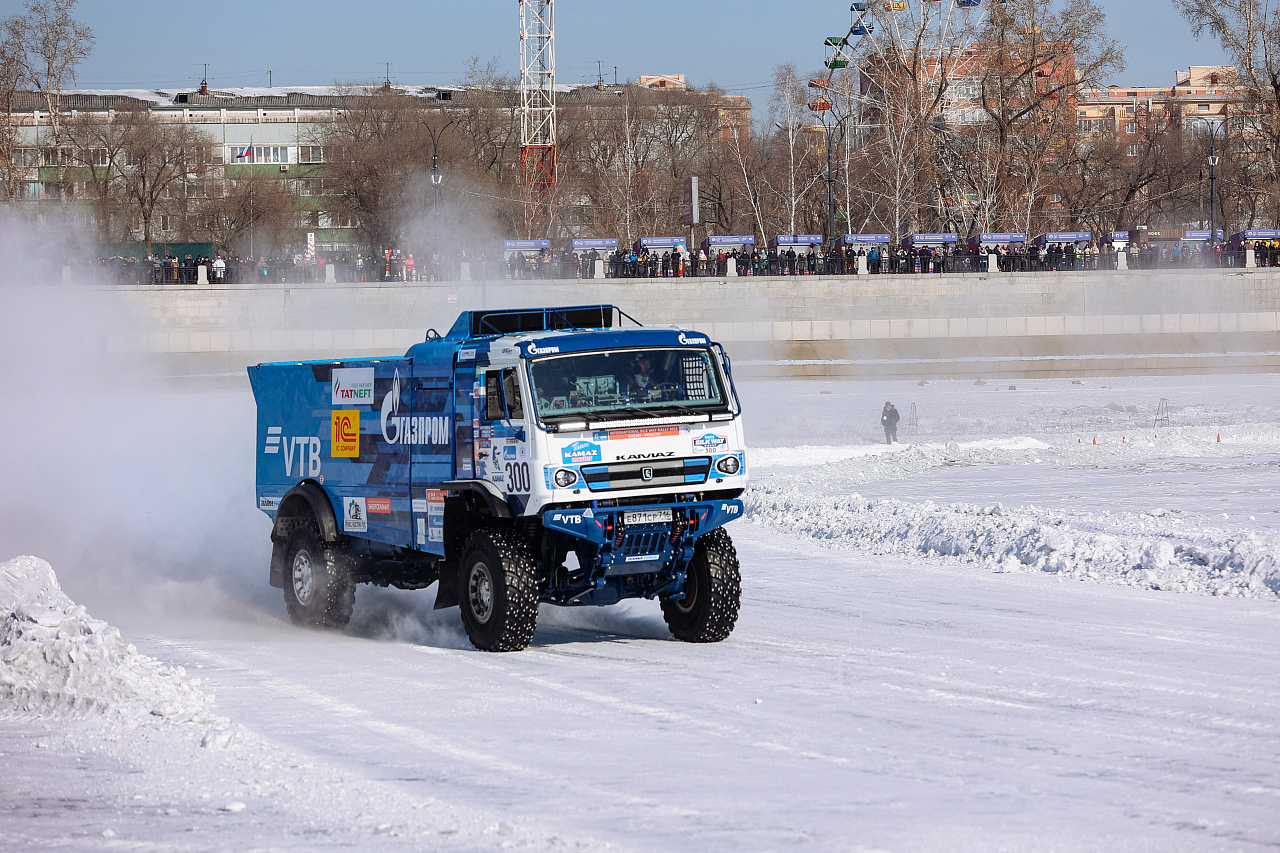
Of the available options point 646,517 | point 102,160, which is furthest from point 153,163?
point 646,517

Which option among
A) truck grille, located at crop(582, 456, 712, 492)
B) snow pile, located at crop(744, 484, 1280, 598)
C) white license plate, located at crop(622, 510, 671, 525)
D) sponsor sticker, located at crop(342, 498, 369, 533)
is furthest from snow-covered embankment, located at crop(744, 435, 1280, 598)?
sponsor sticker, located at crop(342, 498, 369, 533)

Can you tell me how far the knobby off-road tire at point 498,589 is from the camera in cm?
1041

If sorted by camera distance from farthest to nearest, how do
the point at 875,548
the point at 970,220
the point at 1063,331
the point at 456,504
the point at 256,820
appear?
the point at 970,220
the point at 1063,331
the point at 875,548
the point at 456,504
the point at 256,820

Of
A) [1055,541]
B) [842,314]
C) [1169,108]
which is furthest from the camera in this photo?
[1169,108]

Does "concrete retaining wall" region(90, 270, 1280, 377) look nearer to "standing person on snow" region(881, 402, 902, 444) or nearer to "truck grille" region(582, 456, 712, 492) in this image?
"standing person on snow" region(881, 402, 902, 444)

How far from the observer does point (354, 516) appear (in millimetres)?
12539

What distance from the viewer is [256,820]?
649cm

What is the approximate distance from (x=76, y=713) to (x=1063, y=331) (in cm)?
5688

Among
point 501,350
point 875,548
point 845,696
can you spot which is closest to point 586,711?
point 845,696

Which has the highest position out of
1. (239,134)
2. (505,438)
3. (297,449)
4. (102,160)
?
(239,134)

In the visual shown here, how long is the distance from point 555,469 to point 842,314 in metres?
52.5

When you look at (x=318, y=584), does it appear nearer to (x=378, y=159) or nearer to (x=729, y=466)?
(x=729, y=466)

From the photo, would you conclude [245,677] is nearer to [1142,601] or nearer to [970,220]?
[1142,601]

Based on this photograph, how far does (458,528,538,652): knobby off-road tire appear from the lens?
1041 centimetres
